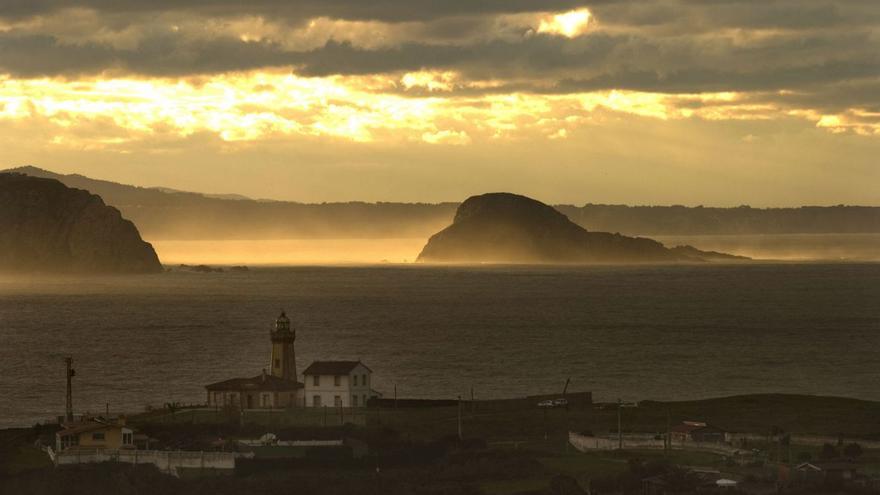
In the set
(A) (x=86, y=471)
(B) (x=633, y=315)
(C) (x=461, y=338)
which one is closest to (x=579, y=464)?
(A) (x=86, y=471)

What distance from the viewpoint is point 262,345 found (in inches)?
5802

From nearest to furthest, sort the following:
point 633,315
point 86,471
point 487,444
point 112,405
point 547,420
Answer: point 86,471, point 487,444, point 547,420, point 112,405, point 633,315

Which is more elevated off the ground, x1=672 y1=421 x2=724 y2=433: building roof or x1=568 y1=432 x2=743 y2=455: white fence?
x1=672 y1=421 x2=724 y2=433: building roof

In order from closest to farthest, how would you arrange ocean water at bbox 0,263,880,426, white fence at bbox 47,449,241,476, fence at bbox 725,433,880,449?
white fence at bbox 47,449,241,476 < fence at bbox 725,433,880,449 < ocean water at bbox 0,263,880,426

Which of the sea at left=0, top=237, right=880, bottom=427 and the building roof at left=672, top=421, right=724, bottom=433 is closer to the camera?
the building roof at left=672, top=421, right=724, bottom=433

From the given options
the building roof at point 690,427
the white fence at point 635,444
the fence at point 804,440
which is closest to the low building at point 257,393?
the white fence at point 635,444

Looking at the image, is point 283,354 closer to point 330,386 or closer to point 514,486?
point 330,386

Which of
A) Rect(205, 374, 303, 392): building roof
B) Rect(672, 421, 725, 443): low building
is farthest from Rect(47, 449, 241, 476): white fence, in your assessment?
Rect(672, 421, 725, 443): low building

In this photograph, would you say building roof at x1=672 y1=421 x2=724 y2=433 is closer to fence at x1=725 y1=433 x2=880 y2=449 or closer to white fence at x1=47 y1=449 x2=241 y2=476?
fence at x1=725 y1=433 x2=880 y2=449

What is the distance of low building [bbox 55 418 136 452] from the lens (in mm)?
72812

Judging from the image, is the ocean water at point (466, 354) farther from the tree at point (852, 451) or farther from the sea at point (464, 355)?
the tree at point (852, 451)

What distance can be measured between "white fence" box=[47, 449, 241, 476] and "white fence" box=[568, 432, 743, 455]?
1461 centimetres

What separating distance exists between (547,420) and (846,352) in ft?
226

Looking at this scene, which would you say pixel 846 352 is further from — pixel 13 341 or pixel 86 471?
pixel 86 471
